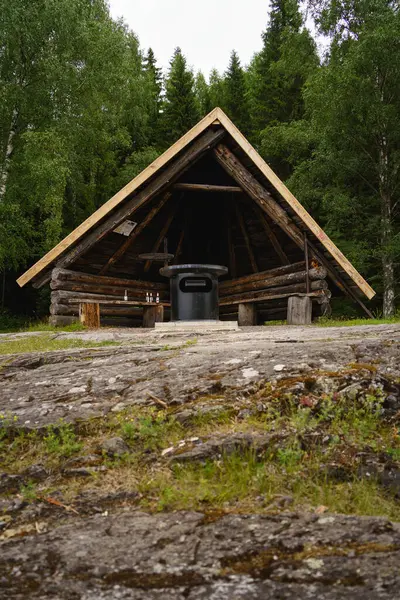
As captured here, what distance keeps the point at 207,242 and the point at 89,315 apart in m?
5.51

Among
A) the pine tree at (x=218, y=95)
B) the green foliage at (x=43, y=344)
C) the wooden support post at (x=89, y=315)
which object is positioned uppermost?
the pine tree at (x=218, y=95)

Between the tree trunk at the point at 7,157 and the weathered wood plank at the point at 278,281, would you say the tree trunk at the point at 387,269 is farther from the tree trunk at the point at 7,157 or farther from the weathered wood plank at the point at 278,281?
the tree trunk at the point at 7,157

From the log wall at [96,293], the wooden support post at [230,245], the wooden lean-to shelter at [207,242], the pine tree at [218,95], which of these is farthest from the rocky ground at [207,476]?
the pine tree at [218,95]

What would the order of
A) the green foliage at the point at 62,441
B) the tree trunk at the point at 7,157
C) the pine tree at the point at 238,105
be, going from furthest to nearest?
the pine tree at the point at 238,105 < the tree trunk at the point at 7,157 < the green foliage at the point at 62,441

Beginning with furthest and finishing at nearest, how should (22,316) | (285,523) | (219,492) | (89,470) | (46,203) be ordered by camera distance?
(22,316) < (46,203) < (89,470) < (219,492) < (285,523)

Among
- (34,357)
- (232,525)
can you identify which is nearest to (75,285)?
(34,357)

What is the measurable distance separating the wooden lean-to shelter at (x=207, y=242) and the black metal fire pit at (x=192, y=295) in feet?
5.93

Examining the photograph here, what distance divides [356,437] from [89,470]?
1.44 metres

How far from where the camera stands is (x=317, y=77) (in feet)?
58.1

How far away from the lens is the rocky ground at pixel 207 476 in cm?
177

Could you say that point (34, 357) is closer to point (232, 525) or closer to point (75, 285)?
point (232, 525)

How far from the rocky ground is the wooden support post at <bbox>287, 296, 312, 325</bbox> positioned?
6305 mm

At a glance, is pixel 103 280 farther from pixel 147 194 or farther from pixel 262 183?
pixel 262 183

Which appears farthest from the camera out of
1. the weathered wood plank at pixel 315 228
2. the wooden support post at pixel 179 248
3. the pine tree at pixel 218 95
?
the pine tree at pixel 218 95
